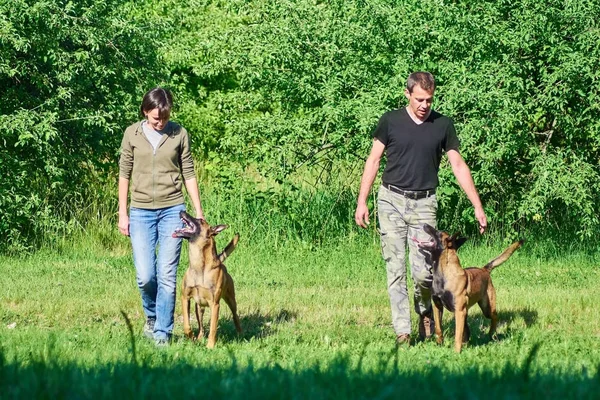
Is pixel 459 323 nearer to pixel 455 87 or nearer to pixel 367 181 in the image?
pixel 367 181

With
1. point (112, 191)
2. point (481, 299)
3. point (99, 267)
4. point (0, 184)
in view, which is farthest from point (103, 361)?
point (112, 191)

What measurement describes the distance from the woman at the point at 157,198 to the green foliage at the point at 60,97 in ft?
18.1

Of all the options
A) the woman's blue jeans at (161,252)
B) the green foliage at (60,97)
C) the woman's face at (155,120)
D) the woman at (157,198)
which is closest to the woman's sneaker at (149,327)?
the woman at (157,198)

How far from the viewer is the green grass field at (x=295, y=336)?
4773 millimetres

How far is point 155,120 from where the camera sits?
27.3ft

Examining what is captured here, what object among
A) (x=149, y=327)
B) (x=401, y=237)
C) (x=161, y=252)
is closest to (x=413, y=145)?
(x=401, y=237)

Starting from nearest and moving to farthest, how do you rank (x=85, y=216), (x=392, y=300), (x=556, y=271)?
(x=392, y=300) → (x=556, y=271) → (x=85, y=216)

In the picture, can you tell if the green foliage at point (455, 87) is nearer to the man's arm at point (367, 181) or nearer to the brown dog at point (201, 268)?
the man's arm at point (367, 181)

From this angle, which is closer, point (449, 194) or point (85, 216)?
point (449, 194)

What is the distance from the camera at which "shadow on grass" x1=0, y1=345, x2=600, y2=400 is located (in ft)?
15.0

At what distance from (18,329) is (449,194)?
665 cm

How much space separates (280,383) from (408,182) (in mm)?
3953

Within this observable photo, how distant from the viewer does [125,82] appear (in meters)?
15.5

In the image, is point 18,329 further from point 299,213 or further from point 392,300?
point 299,213
